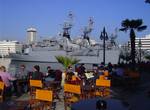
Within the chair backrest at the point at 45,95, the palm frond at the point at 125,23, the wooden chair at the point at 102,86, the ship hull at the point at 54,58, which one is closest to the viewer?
the chair backrest at the point at 45,95

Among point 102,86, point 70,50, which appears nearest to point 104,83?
point 102,86

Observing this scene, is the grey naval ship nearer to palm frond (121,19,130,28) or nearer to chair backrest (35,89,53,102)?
palm frond (121,19,130,28)

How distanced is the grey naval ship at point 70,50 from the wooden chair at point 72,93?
62.1 metres

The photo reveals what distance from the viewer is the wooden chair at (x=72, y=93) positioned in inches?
366

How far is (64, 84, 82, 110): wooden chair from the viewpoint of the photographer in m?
9.30

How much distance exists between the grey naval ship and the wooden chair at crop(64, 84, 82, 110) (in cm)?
6205

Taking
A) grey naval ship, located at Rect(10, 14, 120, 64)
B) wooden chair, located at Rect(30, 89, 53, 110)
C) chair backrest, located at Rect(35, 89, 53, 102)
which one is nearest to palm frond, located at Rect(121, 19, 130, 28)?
grey naval ship, located at Rect(10, 14, 120, 64)

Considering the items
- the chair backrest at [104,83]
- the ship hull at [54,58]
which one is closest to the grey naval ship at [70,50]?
the ship hull at [54,58]

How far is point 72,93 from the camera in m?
9.62

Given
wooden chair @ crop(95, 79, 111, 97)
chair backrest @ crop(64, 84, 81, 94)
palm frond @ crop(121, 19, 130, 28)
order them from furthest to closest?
palm frond @ crop(121, 19, 130, 28)
wooden chair @ crop(95, 79, 111, 97)
chair backrest @ crop(64, 84, 81, 94)

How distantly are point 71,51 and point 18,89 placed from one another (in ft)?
199

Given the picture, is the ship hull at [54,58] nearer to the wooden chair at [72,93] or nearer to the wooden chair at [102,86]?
the wooden chair at [102,86]

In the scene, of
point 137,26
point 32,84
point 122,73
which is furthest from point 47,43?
point 32,84

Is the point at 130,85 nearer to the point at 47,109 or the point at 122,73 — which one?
the point at 122,73
